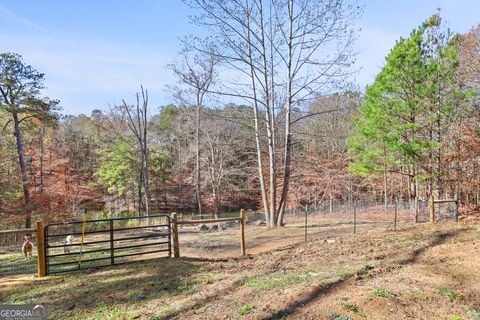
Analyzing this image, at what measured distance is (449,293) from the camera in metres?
3.73

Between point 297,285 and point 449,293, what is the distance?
1815mm

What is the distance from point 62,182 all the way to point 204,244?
1991cm

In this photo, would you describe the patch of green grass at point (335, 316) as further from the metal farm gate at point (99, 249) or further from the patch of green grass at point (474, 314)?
the metal farm gate at point (99, 249)

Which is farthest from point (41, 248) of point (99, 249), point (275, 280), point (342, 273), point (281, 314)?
point (342, 273)

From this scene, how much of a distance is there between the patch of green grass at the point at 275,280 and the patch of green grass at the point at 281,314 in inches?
34.6

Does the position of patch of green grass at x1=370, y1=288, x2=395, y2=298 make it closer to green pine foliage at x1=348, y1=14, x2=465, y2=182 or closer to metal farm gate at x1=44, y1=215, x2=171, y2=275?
metal farm gate at x1=44, y1=215, x2=171, y2=275

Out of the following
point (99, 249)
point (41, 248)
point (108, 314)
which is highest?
point (41, 248)

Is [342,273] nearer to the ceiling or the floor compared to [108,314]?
nearer to the ceiling

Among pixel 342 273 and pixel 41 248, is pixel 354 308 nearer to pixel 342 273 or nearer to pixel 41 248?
pixel 342 273

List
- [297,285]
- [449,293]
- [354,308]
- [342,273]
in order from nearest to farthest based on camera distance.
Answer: [354,308]
[449,293]
[297,285]
[342,273]

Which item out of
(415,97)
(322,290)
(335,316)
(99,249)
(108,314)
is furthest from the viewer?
(415,97)

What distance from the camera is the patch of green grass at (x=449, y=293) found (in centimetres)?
363

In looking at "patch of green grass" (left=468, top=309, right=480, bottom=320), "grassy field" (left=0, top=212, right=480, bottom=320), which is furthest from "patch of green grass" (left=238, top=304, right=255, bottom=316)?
"patch of green grass" (left=468, top=309, right=480, bottom=320)

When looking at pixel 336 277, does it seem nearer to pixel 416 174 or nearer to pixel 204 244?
pixel 204 244
